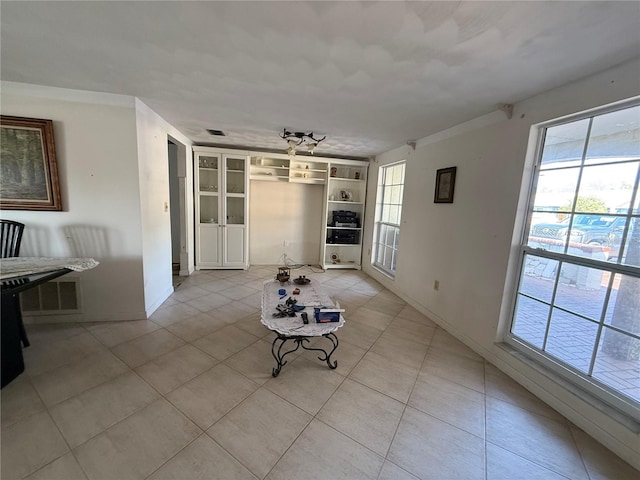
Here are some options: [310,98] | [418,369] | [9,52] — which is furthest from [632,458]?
[9,52]

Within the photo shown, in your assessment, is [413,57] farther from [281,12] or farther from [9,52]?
[9,52]

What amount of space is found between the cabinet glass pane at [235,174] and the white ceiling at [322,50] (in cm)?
204

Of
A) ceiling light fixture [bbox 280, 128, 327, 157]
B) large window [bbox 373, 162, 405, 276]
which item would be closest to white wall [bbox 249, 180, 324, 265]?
large window [bbox 373, 162, 405, 276]

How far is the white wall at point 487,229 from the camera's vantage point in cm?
158

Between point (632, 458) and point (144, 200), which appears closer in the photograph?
point (632, 458)

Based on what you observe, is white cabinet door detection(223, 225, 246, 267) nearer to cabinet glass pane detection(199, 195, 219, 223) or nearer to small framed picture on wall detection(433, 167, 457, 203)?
cabinet glass pane detection(199, 195, 219, 223)

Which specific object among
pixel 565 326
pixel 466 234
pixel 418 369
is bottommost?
pixel 418 369

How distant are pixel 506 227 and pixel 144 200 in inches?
137

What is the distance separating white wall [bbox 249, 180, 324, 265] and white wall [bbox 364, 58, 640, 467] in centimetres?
230

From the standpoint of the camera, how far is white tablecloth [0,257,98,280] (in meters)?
1.79

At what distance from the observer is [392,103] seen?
2.23 metres

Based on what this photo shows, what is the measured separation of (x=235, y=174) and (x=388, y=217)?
2888 mm

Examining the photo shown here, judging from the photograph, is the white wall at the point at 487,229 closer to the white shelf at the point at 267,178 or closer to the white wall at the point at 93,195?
the white shelf at the point at 267,178

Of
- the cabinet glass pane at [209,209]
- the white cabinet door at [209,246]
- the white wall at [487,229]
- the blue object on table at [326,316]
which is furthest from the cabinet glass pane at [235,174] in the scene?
the blue object on table at [326,316]
